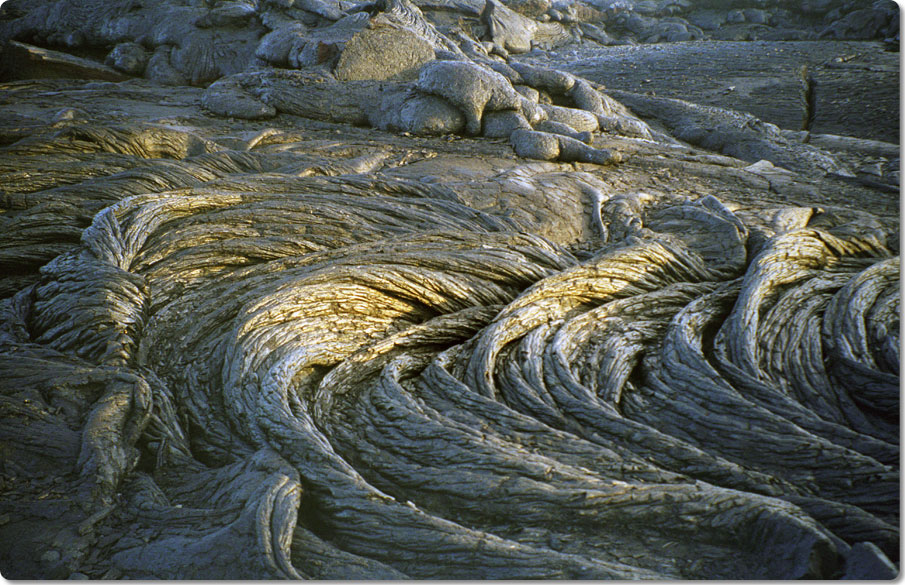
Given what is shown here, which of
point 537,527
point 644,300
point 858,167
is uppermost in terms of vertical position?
point 858,167

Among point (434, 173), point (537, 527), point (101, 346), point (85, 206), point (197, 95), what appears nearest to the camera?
point (537, 527)

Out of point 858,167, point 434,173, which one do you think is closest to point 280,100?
point 434,173

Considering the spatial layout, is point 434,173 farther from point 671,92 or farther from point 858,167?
point 671,92

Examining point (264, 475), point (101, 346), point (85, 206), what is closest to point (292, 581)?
point (264, 475)

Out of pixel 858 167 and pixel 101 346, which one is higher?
pixel 858 167

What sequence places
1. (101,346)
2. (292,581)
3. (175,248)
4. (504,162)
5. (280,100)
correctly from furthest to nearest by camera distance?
(280,100)
(504,162)
(175,248)
(101,346)
(292,581)

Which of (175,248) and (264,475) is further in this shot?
(175,248)
